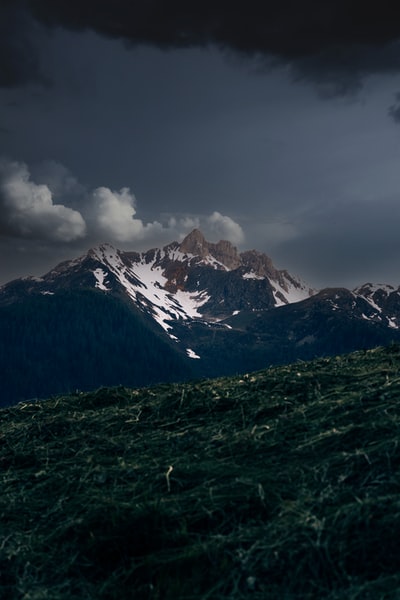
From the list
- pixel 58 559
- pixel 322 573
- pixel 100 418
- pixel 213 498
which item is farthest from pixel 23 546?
pixel 100 418

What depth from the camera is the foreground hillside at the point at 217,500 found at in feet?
15.5

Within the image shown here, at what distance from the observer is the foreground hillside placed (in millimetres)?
4727

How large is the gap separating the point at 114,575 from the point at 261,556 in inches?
60.4

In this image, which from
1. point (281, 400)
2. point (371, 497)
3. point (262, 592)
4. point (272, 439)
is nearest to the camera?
point (262, 592)

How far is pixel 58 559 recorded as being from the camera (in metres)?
5.40

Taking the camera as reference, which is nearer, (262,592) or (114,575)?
(262,592)

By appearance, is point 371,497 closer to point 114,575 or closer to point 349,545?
point 349,545

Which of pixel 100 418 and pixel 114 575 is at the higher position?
pixel 100 418

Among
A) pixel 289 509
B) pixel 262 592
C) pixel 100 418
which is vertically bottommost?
pixel 262 592

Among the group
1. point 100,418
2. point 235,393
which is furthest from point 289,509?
point 100,418

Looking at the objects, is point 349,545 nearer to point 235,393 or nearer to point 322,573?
point 322,573

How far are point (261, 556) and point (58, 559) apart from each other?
2.26 m

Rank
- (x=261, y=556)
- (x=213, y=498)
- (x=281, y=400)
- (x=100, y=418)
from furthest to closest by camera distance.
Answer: (x=100, y=418) → (x=281, y=400) → (x=213, y=498) → (x=261, y=556)

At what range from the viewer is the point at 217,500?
5801mm
